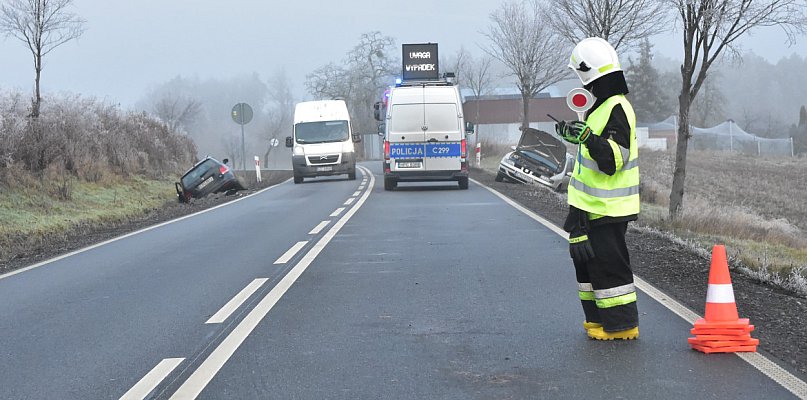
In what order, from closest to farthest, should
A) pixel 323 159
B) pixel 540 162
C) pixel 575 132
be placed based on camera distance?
pixel 575 132, pixel 540 162, pixel 323 159

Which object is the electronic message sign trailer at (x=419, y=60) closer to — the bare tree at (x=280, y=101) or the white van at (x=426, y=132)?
the white van at (x=426, y=132)

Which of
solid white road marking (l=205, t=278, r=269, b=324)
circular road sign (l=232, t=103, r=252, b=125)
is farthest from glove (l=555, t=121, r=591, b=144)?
circular road sign (l=232, t=103, r=252, b=125)

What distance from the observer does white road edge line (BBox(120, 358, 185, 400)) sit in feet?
16.0

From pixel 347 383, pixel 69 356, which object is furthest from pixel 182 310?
pixel 347 383

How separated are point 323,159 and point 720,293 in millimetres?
25868

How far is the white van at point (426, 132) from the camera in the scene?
869 inches

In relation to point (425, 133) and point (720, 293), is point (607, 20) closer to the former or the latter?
point (425, 133)

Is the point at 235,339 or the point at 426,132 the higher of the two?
the point at 426,132

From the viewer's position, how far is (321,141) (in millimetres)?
31328

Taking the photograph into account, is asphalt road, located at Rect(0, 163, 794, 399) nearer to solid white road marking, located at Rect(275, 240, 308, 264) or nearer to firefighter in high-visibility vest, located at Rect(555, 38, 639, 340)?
solid white road marking, located at Rect(275, 240, 308, 264)

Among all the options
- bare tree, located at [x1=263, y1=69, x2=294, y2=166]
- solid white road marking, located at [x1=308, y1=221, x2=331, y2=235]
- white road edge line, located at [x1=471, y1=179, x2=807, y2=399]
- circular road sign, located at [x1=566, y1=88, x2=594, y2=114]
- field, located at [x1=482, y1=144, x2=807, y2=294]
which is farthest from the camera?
bare tree, located at [x1=263, y1=69, x2=294, y2=166]

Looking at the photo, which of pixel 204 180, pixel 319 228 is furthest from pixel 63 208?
pixel 319 228

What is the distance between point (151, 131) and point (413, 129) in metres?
14.1

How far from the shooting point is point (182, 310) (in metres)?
7.41
